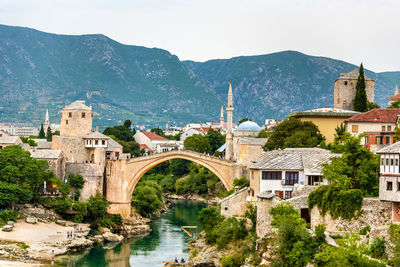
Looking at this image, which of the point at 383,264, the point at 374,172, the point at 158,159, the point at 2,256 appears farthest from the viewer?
the point at 158,159

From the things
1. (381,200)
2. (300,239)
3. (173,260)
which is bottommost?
(173,260)

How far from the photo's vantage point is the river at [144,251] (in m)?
46.8

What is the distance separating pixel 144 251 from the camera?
51094mm

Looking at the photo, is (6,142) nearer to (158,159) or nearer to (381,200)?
(158,159)

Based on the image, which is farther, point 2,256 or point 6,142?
point 6,142

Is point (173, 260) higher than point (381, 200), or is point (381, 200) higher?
point (381, 200)

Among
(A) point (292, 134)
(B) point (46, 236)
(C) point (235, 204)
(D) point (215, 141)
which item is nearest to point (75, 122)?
(B) point (46, 236)

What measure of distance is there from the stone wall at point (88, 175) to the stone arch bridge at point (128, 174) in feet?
6.66

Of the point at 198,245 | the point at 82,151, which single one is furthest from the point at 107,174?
the point at 198,245

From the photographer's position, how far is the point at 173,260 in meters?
46.9

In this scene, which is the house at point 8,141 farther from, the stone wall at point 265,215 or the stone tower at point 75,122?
the stone wall at point 265,215

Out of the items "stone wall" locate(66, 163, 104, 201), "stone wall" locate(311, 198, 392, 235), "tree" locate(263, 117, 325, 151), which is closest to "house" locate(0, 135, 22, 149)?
"stone wall" locate(66, 163, 104, 201)

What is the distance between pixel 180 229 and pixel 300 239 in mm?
28220

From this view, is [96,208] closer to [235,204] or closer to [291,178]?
[235,204]
